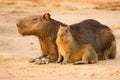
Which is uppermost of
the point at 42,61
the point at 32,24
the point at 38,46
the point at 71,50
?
the point at 32,24

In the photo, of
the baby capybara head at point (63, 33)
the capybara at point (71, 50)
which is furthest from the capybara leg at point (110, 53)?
the baby capybara head at point (63, 33)

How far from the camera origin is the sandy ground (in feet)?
35.0

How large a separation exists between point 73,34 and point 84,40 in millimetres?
283

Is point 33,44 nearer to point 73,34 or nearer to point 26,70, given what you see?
point 73,34

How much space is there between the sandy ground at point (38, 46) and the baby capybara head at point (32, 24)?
2.34 ft

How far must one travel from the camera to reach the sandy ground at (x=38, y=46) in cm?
1066

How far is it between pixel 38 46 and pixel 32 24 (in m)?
3.79

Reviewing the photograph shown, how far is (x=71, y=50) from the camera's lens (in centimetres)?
1207

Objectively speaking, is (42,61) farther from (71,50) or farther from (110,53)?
(110,53)

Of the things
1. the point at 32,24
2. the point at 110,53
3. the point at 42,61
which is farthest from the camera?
the point at 110,53

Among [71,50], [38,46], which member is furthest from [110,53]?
[38,46]

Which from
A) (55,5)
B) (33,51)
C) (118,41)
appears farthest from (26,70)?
(55,5)

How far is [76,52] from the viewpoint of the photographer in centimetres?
1213

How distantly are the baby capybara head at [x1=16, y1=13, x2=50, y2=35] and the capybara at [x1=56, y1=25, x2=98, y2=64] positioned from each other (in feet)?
1.95
